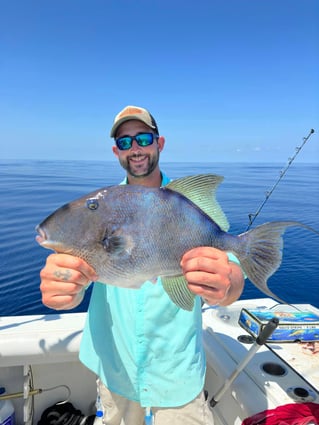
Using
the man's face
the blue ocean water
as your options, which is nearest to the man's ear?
the man's face

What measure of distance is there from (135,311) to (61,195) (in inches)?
652

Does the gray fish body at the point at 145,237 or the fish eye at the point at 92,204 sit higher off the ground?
the fish eye at the point at 92,204

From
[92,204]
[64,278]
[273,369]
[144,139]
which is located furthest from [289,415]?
[144,139]

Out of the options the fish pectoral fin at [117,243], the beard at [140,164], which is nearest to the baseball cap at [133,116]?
the beard at [140,164]

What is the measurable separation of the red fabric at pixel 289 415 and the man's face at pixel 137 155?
1772mm

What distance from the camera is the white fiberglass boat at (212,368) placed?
212cm

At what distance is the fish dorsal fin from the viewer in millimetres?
1509

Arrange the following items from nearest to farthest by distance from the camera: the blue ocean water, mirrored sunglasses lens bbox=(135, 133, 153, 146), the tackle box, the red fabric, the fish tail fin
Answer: the fish tail fin < the red fabric < mirrored sunglasses lens bbox=(135, 133, 153, 146) < the tackle box < the blue ocean water

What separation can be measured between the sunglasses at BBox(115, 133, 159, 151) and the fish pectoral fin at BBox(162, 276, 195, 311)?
1.15 metres

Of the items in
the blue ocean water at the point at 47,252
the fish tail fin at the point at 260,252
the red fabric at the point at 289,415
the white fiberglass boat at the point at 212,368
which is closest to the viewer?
the fish tail fin at the point at 260,252

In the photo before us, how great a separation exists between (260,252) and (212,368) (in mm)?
1766

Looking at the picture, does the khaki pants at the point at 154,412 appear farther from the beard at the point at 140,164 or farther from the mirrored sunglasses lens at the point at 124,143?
the mirrored sunglasses lens at the point at 124,143

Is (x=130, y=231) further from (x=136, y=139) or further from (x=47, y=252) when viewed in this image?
(x=47, y=252)

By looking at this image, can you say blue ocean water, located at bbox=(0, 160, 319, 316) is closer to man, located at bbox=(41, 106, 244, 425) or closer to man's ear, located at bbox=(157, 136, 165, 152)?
man, located at bbox=(41, 106, 244, 425)
